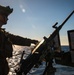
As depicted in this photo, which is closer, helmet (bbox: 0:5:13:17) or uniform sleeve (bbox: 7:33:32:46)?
helmet (bbox: 0:5:13:17)

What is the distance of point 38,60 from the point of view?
699 cm

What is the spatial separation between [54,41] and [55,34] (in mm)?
303

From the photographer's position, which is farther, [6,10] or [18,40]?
[18,40]

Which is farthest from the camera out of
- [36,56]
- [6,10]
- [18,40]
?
[36,56]

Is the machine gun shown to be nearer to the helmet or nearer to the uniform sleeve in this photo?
the uniform sleeve

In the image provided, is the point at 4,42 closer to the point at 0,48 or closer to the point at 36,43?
the point at 0,48

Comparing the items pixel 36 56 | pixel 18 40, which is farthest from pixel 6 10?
pixel 36 56

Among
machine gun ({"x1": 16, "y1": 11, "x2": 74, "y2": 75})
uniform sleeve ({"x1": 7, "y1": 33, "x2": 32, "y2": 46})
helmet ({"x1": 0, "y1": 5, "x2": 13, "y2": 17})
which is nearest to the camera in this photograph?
helmet ({"x1": 0, "y1": 5, "x2": 13, "y2": 17})

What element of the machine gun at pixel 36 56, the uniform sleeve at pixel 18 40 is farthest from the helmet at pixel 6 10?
the machine gun at pixel 36 56

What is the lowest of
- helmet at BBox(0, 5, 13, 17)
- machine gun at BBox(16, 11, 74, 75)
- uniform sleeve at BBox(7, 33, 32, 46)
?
machine gun at BBox(16, 11, 74, 75)

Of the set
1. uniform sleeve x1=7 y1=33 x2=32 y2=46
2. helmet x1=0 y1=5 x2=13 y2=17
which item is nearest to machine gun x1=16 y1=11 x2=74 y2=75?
uniform sleeve x1=7 y1=33 x2=32 y2=46

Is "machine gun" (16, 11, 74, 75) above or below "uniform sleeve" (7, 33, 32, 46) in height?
below

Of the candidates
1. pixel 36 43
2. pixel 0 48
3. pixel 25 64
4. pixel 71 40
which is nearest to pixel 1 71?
pixel 0 48

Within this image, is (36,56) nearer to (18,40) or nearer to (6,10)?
(18,40)
